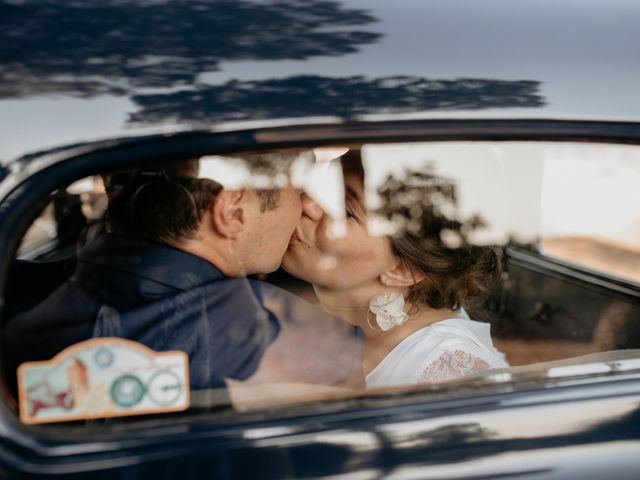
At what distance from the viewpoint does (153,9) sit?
1.36 m

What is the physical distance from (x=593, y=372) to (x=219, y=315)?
74cm

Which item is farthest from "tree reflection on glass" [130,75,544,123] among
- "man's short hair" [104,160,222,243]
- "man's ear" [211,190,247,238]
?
"man's ear" [211,190,247,238]

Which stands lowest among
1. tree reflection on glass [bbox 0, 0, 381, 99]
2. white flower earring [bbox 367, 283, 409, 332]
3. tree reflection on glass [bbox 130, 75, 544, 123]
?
white flower earring [bbox 367, 283, 409, 332]

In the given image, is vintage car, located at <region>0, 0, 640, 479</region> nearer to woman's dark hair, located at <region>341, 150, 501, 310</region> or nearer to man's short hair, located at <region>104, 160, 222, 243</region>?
man's short hair, located at <region>104, 160, 222, 243</region>

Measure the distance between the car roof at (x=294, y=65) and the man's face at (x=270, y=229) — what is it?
31cm

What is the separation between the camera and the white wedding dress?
5.75ft

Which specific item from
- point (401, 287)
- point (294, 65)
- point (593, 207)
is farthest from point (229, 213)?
point (593, 207)

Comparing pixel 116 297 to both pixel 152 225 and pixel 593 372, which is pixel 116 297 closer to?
pixel 152 225

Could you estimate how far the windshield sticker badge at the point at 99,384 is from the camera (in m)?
1.32

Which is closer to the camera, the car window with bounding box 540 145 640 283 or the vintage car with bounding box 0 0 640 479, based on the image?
the vintage car with bounding box 0 0 640 479

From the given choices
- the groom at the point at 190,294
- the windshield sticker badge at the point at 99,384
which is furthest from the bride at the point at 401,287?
the windshield sticker badge at the point at 99,384

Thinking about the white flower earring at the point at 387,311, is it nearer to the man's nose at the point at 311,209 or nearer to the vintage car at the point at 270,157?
the man's nose at the point at 311,209

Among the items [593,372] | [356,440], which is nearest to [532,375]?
[593,372]

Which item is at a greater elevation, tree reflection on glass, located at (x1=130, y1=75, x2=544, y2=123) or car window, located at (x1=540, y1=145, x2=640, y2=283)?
tree reflection on glass, located at (x1=130, y1=75, x2=544, y2=123)
